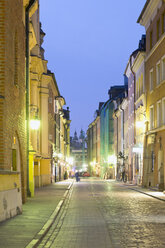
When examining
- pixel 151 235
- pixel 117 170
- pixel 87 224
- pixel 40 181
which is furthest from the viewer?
pixel 117 170

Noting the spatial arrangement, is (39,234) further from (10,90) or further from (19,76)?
(19,76)

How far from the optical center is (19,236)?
1128cm

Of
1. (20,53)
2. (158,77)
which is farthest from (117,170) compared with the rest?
(20,53)

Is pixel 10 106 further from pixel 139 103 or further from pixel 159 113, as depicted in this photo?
pixel 139 103

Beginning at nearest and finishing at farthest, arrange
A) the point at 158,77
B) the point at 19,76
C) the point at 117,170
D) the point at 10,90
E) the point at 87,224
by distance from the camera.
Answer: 1. the point at 87,224
2. the point at 10,90
3. the point at 19,76
4. the point at 158,77
5. the point at 117,170

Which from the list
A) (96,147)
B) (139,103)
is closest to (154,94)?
(139,103)

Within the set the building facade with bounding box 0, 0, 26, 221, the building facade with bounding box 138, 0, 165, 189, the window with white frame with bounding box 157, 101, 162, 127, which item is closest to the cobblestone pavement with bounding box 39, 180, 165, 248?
the building facade with bounding box 0, 0, 26, 221

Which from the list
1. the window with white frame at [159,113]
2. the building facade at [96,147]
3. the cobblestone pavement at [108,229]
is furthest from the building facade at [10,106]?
the building facade at [96,147]

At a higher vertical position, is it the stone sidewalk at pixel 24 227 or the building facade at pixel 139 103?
the building facade at pixel 139 103

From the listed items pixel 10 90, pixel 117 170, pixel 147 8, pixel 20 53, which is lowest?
pixel 117 170

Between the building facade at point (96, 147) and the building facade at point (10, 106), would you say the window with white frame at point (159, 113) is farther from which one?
the building facade at point (96, 147)

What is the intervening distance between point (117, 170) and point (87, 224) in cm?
6248

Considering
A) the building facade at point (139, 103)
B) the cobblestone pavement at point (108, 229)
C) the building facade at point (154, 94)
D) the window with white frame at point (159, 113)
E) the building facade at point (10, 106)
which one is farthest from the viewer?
the building facade at point (139, 103)

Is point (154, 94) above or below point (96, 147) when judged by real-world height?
above
